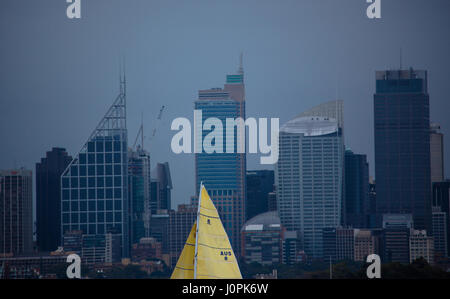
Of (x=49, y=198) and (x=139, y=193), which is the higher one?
(x=139, y=193)

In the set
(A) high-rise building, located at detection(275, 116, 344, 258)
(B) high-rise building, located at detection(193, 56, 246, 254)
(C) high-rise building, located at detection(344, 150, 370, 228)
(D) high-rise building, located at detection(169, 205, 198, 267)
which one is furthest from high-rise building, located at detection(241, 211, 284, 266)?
(C) high-rise building, located at detection(344, 150, 370, 228)

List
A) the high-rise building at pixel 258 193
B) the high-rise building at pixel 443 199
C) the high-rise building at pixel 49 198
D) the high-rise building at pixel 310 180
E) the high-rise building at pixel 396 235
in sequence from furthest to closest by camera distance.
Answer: the high-rise building at pixel 310 180 < the high-rise building at pixel 258 193 < the high-rise building at pixel 396 235 < the high-rise building at pixel 49 198 < the high-rise building at pixel 443 199

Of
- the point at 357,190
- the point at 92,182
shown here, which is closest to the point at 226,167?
the point at 357,190

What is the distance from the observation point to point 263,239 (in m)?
67.8

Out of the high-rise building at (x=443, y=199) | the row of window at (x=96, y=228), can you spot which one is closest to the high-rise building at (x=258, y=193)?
the row of window at (x=96, y=228)

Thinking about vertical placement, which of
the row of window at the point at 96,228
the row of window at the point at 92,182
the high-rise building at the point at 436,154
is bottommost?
the row of window at the point at 96,228

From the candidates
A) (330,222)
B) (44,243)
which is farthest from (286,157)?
(44,243)

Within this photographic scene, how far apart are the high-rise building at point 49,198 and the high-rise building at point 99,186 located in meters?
1.33

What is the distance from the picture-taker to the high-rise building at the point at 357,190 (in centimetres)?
6600

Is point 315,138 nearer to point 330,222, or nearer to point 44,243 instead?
point 330,222

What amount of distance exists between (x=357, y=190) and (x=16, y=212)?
86.4 ft

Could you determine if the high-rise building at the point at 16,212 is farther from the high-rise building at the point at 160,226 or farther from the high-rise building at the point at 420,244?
the high-rise building at the point at 420,244

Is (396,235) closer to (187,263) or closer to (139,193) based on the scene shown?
(139,193)
